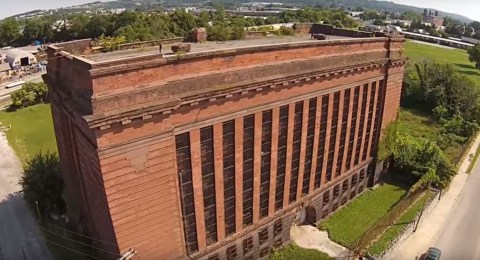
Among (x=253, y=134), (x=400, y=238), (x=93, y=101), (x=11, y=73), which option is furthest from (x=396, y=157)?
(x=11, y=73)

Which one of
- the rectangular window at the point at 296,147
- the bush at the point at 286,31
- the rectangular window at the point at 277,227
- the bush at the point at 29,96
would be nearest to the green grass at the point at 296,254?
the rectangular window at the point at 277,227

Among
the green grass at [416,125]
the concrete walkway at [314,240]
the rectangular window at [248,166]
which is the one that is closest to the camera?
the rectangular window at [248,166]

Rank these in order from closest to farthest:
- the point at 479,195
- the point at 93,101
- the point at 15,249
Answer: the point at 93,101, the point at 15,249, the point at 479,195

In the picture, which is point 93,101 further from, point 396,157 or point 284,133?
point 396,157

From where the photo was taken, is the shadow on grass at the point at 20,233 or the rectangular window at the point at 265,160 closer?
the rectangular window at the point at 265,160

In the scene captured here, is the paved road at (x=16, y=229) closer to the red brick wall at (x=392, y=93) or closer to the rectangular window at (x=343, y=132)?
the rectangular window at (x=343, y=132)

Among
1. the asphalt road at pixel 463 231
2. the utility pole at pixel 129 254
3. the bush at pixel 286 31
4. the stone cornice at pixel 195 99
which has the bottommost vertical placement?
the asphalt road at pixel 463 231
